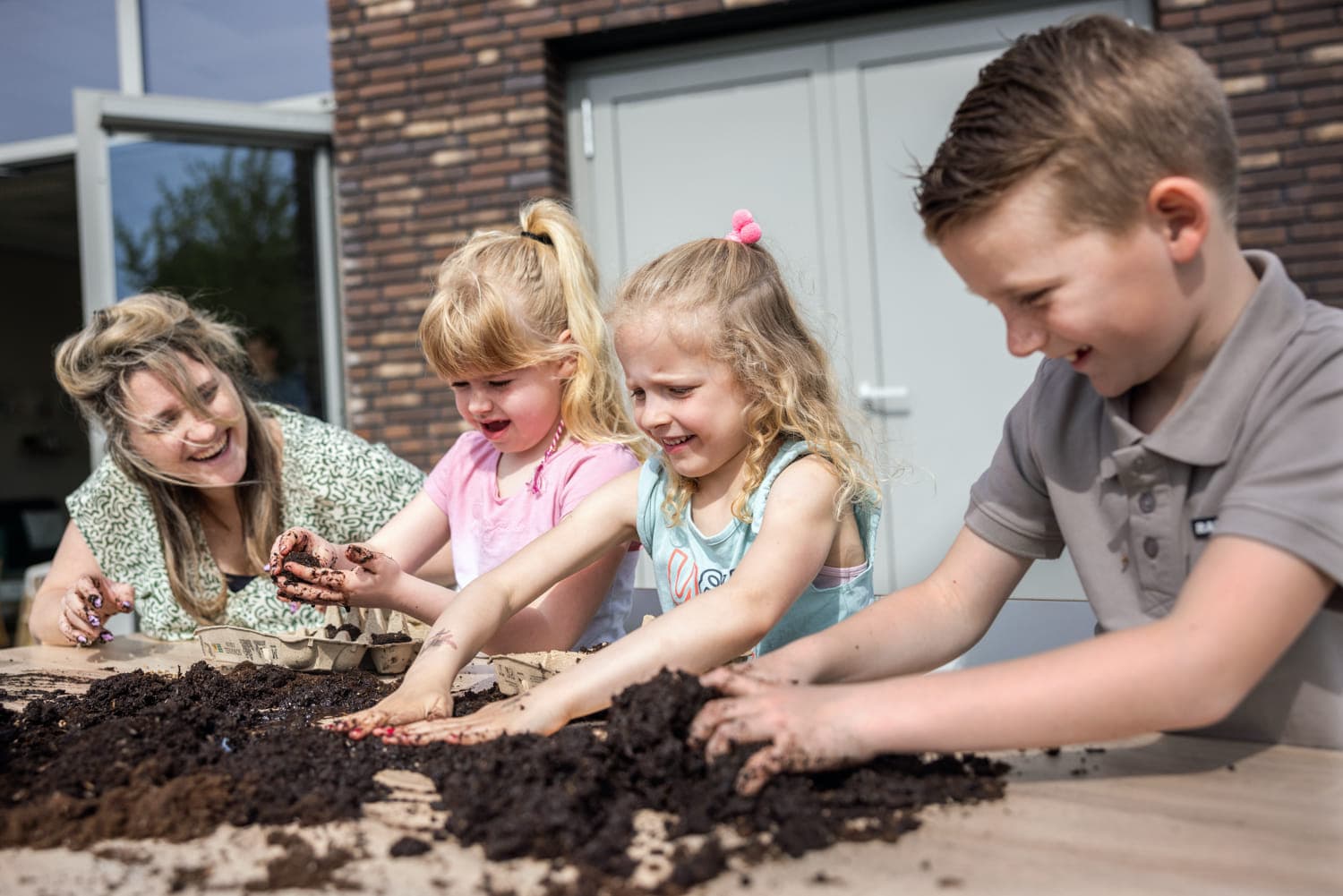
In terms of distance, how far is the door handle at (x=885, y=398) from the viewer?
5.32 m

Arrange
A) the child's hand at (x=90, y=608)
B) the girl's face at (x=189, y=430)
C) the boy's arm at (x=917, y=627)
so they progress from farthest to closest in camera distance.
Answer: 1. the girl's face at (x=189, y=430)
2. the child's hand at (x=90, y=608)
3. the boy's arm at (x=917, y=627)

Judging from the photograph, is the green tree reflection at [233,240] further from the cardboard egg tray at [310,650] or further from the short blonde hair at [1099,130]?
the short blonde hair at [1099,130]

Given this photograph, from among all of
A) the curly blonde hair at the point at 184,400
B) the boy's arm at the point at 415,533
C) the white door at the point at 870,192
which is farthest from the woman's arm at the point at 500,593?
the white door at the point at 870,192

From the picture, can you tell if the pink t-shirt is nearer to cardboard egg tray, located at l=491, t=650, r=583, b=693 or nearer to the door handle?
cardboard egg tray, located at l=491, t=650, r=583, b=693

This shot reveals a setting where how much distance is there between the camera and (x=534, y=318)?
238cm

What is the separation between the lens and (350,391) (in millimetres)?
6090

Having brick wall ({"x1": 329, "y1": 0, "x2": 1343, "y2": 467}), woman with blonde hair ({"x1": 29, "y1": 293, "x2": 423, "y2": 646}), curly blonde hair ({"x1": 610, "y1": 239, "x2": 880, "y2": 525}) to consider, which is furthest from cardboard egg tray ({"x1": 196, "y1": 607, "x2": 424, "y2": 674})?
brick wall ({"x1": 329, "y1": 0, "x2": 1343, "y2": 467})

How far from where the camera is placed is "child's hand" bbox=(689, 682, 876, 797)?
1106 mm

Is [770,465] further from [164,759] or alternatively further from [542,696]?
[164,759]

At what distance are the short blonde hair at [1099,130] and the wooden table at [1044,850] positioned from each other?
0.60 meters

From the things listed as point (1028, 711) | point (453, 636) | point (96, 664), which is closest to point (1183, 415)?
point (1028, 711)

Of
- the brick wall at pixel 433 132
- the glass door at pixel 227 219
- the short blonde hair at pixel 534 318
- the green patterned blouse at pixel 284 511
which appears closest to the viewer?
the short blonde hair at pixel 534 318

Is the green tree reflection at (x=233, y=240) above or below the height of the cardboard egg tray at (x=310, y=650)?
above

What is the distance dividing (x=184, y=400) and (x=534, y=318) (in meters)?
1.07
